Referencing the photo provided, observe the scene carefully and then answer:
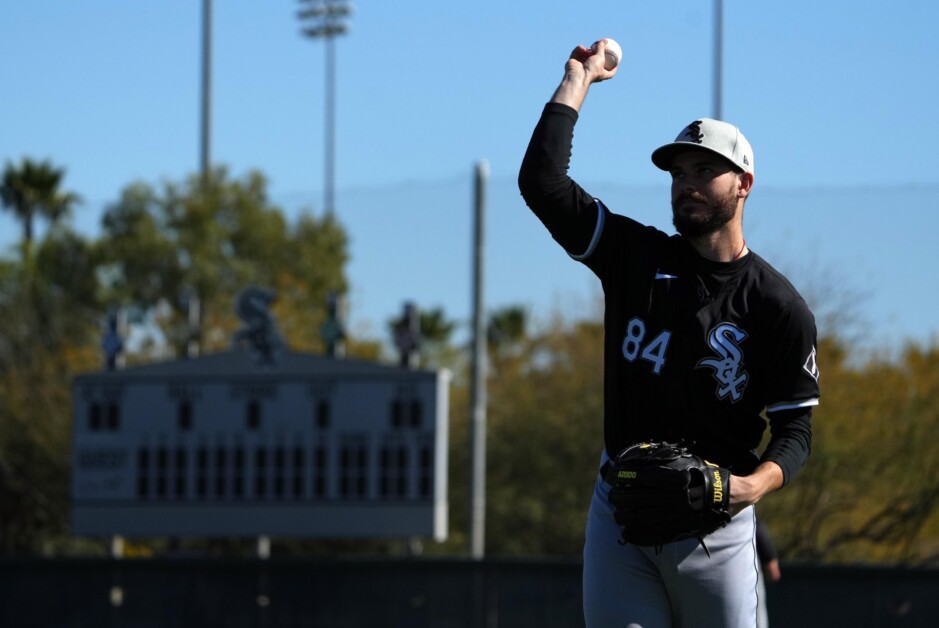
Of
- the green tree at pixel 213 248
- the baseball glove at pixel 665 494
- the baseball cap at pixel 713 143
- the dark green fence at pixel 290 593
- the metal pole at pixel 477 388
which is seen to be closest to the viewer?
the baseball glove at pixel 665 494

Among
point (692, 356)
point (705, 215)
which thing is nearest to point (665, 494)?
point (692, 356)

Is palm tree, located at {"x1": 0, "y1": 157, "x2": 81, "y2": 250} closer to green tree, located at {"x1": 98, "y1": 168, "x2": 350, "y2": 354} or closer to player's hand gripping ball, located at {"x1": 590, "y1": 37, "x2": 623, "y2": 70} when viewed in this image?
green tree, located at {"x1": 98, "y1": 168, "x2": 350, "y2": 354}

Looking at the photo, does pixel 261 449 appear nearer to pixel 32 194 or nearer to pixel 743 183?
pixel 743 183

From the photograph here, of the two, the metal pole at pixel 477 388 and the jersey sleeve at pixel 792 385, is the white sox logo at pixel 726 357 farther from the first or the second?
the metal pole at pixel 477 388

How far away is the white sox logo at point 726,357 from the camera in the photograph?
3.99 meters

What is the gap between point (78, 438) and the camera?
18.2 metres

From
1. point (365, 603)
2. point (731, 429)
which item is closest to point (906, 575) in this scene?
point (365, 603)

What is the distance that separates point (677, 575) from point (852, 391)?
18232mm

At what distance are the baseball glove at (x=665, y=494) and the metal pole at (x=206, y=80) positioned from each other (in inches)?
1179

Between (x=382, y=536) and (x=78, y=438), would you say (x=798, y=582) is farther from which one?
(x=78, y=438)

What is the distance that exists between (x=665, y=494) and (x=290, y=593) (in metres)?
10.1

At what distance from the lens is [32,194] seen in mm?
47094

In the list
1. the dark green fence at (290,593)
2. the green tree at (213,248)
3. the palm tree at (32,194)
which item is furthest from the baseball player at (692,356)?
the palm tree at (32,194)

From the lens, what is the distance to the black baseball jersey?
400cm
